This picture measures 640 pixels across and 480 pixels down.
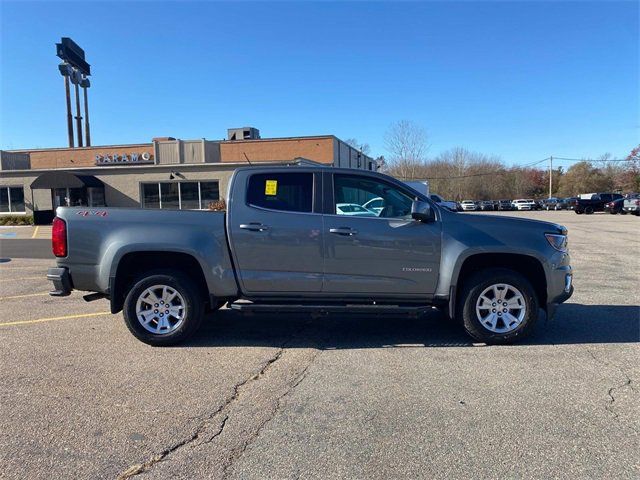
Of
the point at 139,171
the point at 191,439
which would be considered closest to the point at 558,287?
the point at 191,439

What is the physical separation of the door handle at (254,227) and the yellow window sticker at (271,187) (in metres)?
0.41

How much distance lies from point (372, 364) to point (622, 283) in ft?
21.8

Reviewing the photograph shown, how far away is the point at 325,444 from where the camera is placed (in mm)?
3164

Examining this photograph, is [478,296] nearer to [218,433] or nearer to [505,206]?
[218,433]

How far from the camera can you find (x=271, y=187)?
17.3ft

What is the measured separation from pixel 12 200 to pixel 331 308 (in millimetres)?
33153

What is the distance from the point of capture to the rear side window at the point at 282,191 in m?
5.21

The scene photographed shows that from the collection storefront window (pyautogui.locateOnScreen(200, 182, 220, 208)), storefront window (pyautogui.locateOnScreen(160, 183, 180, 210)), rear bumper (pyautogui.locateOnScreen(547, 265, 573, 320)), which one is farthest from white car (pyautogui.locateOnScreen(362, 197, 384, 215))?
A: storefront window (pyautogui.locateOnScreen(160, 183, 180, 210))

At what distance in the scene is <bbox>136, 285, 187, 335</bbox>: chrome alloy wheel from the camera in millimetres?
5172

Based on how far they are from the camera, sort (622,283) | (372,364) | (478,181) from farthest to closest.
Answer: (478,181) → (622,283) → (372,364)

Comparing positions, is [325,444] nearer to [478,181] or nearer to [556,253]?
[556,253]

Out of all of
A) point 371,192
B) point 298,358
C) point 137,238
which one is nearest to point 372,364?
point 298,358

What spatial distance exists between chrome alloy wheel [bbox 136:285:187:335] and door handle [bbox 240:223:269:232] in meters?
1.04

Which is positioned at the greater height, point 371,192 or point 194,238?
point 371,192
